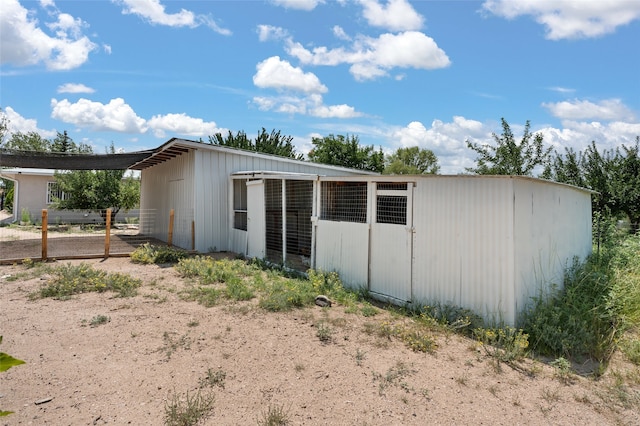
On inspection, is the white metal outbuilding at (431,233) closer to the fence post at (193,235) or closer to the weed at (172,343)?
the fence post at (193,235)

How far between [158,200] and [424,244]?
1146cm

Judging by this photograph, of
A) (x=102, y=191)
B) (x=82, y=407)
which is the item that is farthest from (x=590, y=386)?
(x=102, y=191)

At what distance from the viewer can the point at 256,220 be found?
922cm

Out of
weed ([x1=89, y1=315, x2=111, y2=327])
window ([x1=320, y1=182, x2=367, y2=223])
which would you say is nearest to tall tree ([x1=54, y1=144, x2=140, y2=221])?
window ([x1=320, y1=182, x2=367, y2=223])

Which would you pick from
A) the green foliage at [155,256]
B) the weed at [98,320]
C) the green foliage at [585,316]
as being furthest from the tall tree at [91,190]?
the green foliage at [585,316]

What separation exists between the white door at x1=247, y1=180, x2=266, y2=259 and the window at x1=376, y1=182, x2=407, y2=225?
3.61 meters

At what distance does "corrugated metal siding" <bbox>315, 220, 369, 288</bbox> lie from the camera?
6332 millimetres

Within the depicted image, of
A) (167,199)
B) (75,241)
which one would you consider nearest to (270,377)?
(167,199)

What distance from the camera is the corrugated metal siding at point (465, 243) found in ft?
15.0

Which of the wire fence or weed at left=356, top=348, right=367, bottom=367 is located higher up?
the wire fence

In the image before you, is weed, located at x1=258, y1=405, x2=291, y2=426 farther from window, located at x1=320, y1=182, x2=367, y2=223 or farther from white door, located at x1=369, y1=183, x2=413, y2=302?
window, located at x1=320, y1=182, x2=367, y2=223

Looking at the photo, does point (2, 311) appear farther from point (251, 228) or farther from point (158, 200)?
point (158, 200)

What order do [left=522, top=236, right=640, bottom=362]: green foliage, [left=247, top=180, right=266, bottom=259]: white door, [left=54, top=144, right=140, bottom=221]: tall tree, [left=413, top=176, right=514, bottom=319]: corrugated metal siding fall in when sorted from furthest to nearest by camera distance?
1. [left=54, top=144, right=140, bottom=221]: tall tree
2. [left=247, top=180, right=266, bottom=259]: white door
3. [left=413, top=176, right=514, bottom=319]: corrugated metal siding
4. [left=522, top=236, right=640, bottom=362]: green foliage

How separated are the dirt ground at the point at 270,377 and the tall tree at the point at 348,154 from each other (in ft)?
76.6
